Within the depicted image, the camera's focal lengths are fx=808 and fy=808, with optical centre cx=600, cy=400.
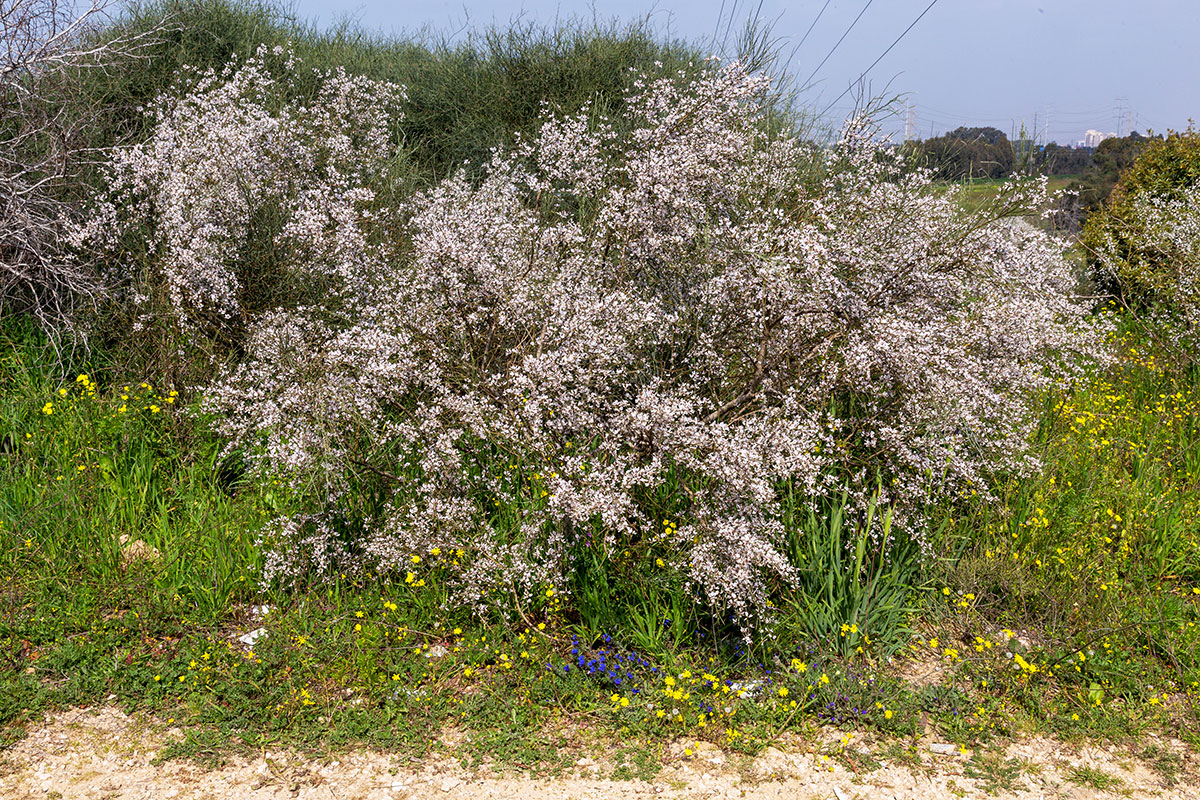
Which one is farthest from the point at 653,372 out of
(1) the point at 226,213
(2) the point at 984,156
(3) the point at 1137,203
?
(3) the point at 1137,203

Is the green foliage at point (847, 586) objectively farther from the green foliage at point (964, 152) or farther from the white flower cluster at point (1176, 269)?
the white flower cluster at point (1176, 269)

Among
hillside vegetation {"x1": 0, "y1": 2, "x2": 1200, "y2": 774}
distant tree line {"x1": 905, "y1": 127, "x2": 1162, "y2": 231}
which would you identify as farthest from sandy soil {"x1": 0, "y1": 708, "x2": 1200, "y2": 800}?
distant tree line {"x1": 905, "y1": 127, "x2": 1162, "y2": 231}

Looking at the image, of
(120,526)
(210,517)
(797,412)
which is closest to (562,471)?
(797,412)

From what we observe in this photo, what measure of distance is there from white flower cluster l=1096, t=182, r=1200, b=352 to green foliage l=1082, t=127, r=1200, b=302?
1.50ft

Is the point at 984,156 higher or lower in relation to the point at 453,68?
lower

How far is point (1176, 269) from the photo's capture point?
7754 millimetres

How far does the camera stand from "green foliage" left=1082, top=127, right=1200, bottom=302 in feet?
32.2

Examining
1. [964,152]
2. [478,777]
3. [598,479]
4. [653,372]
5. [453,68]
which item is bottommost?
[478,777]

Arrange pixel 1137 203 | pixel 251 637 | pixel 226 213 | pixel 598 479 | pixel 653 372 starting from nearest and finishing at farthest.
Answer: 1. pixel 598 479
2. pixel 251 637
3. pixel 653 372
4. pixel 226 213
5. pixel 1137 203

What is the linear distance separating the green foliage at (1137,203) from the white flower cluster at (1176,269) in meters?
0.46

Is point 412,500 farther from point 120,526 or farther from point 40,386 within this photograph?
point 40,386

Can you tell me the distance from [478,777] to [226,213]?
449 centimetres

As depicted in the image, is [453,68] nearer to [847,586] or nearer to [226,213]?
[226,213]

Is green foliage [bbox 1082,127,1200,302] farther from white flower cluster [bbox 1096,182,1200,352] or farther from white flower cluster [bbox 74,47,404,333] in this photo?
white flower cluster [bbox 74,47,404,333]
